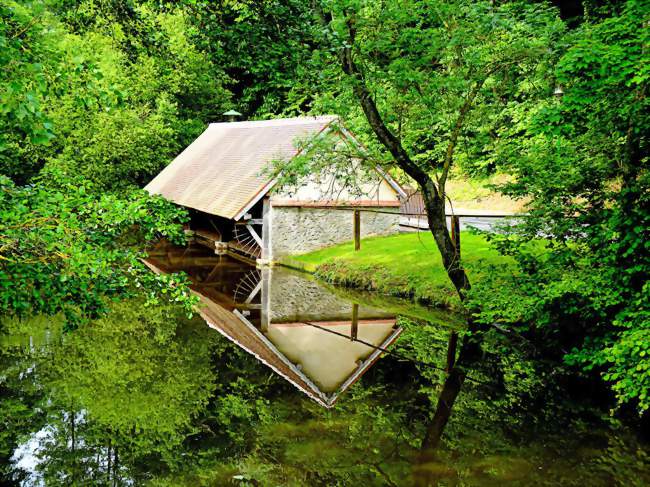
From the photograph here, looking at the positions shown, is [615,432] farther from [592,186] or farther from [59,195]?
[59,195]

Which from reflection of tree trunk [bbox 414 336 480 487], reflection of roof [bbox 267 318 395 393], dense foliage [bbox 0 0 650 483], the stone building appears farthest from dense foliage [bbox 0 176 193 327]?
the stone building

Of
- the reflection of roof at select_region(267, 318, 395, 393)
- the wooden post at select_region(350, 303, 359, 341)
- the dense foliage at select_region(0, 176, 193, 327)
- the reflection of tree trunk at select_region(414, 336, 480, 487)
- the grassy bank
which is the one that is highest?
the dense foliage at select_region(0, 176, 193, 327)

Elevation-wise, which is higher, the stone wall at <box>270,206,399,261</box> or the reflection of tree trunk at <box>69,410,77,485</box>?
the stone wall at <box>270,206,399,261</box>

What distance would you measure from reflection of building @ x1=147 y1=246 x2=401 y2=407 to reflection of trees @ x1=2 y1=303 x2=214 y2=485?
3.96ft

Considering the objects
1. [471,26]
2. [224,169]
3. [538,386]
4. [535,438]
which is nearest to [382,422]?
[535,438]

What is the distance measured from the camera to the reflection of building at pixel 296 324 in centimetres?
1123

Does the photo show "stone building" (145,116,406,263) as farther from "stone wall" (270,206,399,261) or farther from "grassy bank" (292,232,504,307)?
"grassy bank" (292,232,504,307)

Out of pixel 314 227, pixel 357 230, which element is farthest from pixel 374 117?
pixel 314 227

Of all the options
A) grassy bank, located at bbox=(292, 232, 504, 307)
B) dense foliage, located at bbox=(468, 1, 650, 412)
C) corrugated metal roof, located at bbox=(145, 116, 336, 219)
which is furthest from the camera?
corrugated metal roof, located at bbox=(145, 116, 336, 219)

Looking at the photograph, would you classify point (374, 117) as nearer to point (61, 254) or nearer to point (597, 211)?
point (597, 211)

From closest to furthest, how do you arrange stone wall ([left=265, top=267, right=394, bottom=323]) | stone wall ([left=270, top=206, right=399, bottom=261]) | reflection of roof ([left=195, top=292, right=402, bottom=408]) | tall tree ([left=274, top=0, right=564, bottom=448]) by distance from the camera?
reflection of roof ([left=195, top=292, right=402, bottom=408]), tall tree ([left=274, top=0, right=564, bottom=448]), stone wall ([left=265, top=267, right=394, bottom=323]), stone wall ([left=270, top=206, right=399, bottom=261])

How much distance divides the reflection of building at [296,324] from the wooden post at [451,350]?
1.11 metres

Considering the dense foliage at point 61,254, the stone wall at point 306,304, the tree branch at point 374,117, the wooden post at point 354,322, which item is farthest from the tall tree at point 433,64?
the dense foliage at point 61,254

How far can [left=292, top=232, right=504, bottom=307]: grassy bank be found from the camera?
15.6 m
